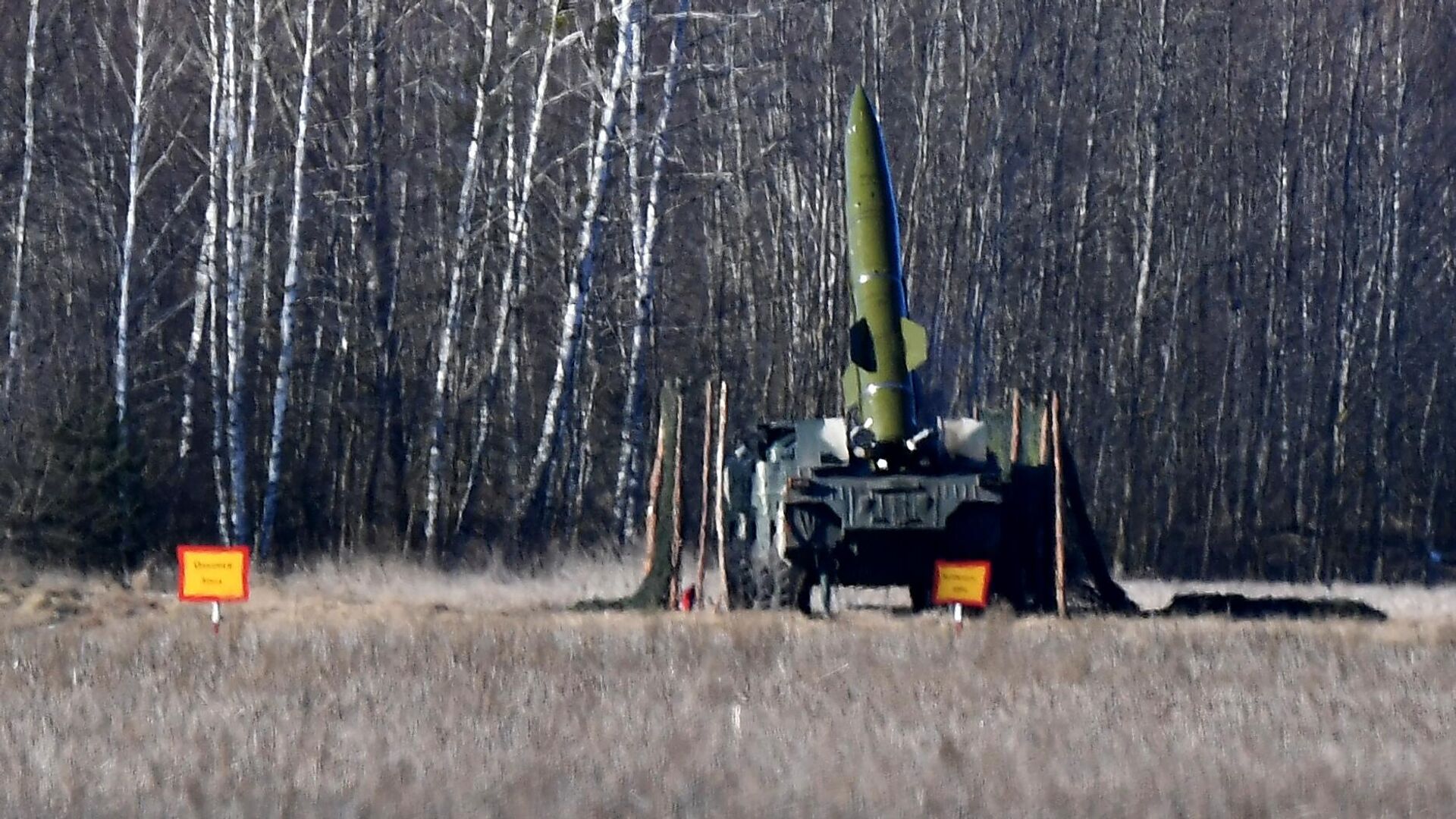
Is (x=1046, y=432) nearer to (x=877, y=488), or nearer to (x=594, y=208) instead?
(x=877, y=488)

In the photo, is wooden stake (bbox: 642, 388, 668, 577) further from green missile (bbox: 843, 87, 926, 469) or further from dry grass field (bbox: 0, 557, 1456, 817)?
dry grass field (bbox: 0, 557, 1456, 817)

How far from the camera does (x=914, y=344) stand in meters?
19.6

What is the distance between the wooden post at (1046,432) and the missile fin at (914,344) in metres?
1.25

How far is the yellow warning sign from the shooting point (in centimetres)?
1692

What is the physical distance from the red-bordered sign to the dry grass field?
13.3 inches

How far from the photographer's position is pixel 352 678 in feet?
42.2

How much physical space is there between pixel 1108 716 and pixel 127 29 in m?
28.4

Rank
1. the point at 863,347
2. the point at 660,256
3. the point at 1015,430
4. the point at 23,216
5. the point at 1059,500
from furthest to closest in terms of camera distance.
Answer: the point at 660,256 → the point at 23,216 → the point at 1015,430 → the point at 863,347 → the point at 1059,500

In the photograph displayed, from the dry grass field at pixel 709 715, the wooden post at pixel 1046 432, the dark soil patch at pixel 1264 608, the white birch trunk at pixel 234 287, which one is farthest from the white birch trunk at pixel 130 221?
the dark soil patch at pixel 1264 608

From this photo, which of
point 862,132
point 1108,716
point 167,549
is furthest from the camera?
point 167,549

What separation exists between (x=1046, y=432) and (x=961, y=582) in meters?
3.86

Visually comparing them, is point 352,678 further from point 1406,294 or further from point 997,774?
point 1406,294

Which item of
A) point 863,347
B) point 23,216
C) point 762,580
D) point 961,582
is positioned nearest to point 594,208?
point 863,347

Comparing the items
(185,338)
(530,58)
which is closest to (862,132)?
(530,58)
